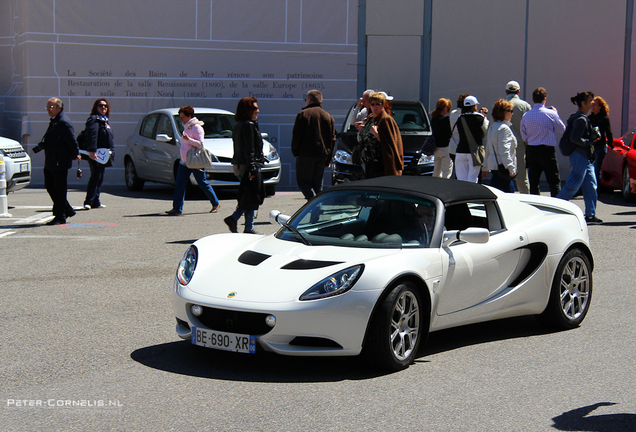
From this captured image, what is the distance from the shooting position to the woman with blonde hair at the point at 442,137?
13.3 metres

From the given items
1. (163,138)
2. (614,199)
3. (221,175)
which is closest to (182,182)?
(221,175)

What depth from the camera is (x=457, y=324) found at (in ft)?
18.9

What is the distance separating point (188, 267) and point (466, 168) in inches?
264

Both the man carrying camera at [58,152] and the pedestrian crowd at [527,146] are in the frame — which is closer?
the pedestrian crowd at [527,146]

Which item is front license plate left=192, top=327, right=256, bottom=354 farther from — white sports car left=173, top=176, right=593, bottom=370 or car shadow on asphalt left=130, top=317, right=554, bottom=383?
car shadow on asphalt left=130, top=317, right=554, bottom=383

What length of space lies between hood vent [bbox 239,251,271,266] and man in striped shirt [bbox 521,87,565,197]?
24.2 ft

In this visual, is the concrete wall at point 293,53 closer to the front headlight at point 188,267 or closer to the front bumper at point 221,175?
the front bumper at point 221,175

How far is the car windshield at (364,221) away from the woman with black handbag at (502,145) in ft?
17.4

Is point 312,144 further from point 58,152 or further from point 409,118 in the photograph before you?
point 409,118

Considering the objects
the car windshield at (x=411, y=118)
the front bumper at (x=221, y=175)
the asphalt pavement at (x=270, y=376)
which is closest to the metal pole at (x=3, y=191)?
the front bumper at (x=221, y=175)

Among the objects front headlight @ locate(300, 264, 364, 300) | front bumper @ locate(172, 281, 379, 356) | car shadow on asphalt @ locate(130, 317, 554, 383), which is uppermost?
front headlight @ locate(300, 264, 364, 300)

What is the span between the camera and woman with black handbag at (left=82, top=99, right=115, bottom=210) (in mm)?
13797

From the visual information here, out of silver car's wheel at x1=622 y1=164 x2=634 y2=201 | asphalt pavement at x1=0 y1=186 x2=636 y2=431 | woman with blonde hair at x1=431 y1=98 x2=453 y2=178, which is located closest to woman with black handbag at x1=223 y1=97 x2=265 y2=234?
asphalt pavement at x1=0 y1=186 x2=636 y2=431

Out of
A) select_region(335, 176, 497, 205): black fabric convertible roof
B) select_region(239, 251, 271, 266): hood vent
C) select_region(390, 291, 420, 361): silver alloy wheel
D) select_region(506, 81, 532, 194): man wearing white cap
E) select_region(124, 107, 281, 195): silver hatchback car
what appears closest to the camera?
select_region(390, 291, 420, 361): silver alloy wheel
